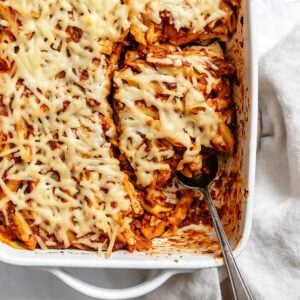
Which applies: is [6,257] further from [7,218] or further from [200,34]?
[200,34]

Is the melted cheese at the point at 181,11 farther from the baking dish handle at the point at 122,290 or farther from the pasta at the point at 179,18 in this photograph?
the baking dish handle at the point at 122,290

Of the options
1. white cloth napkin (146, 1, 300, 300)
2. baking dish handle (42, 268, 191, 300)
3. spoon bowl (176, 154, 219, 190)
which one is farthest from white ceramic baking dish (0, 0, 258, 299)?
white cloth napkin (146, 1, 300, 300)

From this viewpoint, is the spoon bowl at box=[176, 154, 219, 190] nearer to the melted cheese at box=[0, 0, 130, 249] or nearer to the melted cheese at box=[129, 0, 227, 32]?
the melted cheese at box=[0, 0, 130, 249]

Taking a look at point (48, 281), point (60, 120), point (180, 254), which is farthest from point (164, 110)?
point (48, 281)

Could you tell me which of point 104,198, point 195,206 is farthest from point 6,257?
point 195,206

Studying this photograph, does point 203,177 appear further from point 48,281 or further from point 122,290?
point 48,281

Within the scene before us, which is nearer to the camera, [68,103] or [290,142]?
[68,103]
